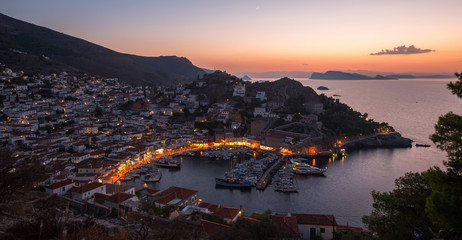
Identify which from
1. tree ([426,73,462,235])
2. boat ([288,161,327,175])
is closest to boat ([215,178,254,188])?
boat ([288,161,327,175])

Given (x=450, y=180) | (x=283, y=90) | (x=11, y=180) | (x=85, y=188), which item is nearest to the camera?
(x=450, y=180)

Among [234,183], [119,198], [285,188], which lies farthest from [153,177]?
[285,188]

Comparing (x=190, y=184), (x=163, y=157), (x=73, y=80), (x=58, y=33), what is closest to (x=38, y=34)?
(x=58, y=33)

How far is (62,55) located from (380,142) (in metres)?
60.9

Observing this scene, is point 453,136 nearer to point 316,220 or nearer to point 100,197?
point 316,220

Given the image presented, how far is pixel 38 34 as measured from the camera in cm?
6725

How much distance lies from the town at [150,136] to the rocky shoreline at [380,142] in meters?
1.06

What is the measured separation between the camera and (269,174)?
17547mm

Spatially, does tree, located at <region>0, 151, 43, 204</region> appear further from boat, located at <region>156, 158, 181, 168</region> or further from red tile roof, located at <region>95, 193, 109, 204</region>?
boat, located at <region>156, 158, 181, 168</region>

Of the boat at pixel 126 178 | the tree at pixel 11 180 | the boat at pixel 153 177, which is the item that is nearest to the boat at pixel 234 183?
the boat at pixel 153 177

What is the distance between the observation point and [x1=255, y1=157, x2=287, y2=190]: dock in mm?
15734

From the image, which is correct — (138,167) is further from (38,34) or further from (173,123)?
(38,34)

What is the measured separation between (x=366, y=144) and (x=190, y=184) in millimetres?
17511

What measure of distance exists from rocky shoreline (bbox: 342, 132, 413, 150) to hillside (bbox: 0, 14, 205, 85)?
4381 centimetres
